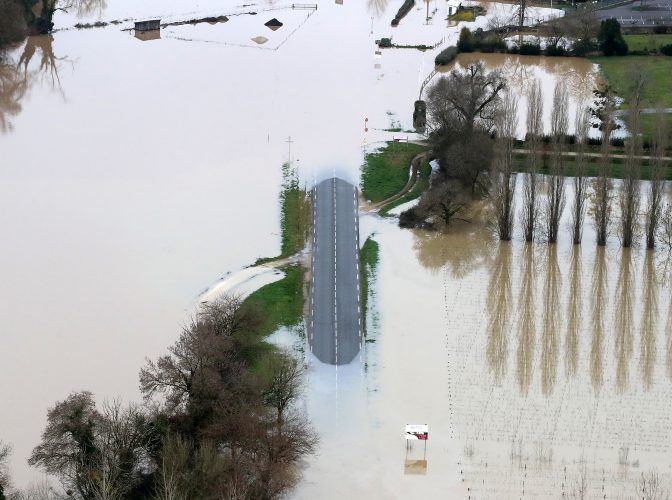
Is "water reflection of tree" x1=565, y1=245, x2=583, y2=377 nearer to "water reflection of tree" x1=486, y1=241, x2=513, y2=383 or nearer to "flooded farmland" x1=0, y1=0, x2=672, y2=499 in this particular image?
"flooded farmland" x1=0, y1=0, x2=672, y2=499

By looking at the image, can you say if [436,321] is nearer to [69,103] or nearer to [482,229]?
[482,229]

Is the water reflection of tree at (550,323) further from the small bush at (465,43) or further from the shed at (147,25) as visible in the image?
the shed at (147,25)

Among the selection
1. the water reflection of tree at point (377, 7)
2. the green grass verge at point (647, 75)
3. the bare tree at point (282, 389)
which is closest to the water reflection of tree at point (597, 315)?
the bare tree at point (282, 389)

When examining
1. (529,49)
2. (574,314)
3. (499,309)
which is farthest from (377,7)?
(574,314)

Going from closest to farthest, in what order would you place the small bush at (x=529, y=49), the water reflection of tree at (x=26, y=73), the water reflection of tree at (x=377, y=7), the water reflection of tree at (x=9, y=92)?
the water reflection of tree at (x=9, y=92) < the water reflection of tree at (x=26, y=73) < the small bush at (x=529, y=49) < the water reflection of tree at (x=377, y=7)

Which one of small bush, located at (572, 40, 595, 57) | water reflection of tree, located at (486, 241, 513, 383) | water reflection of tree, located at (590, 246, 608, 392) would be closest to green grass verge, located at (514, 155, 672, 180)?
water reflection of tree, located at (590, 246, 608, 392)

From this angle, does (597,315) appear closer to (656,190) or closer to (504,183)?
(656,190)
